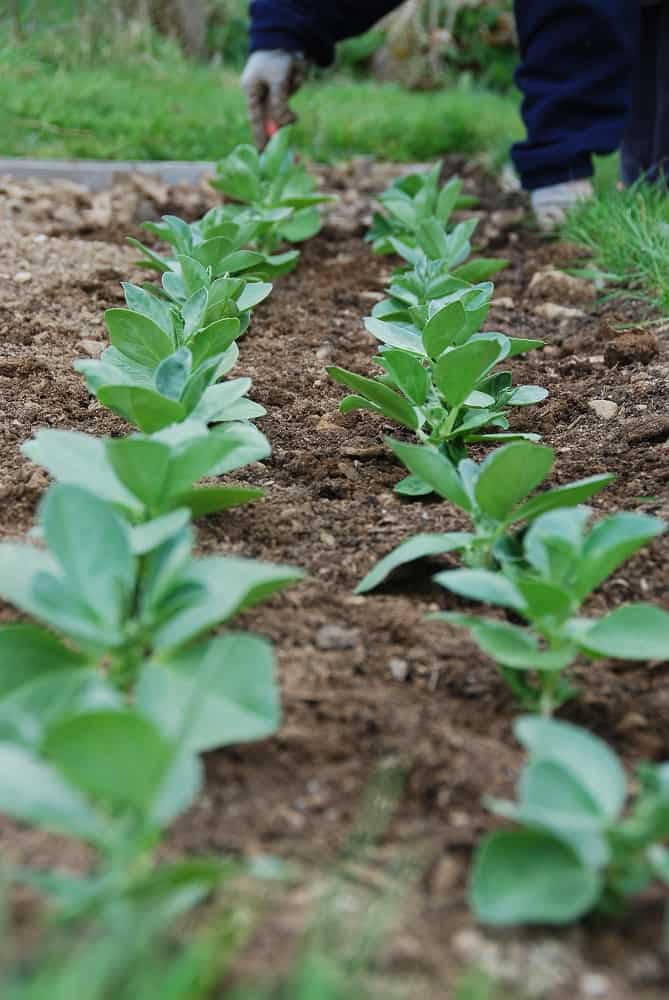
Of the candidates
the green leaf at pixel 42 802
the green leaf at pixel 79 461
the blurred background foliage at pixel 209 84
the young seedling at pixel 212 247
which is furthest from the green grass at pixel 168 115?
the green leaf at pixel 42 802

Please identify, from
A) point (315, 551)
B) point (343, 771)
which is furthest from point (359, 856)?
point (315, 551)

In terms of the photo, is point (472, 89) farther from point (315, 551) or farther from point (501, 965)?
→ point (501, 965)

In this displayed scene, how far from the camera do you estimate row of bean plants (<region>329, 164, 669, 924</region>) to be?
0.76m

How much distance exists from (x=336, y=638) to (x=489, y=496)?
0.23 metres

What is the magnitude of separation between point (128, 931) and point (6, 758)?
154 mm

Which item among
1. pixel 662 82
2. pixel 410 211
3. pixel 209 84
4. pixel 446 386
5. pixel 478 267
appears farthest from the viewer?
pixel 209 84

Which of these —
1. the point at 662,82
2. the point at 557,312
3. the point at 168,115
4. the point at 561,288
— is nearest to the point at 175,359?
the point at 557,312

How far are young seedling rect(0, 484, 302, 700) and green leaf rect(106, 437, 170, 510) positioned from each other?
7 centimetres

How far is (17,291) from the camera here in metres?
2.50

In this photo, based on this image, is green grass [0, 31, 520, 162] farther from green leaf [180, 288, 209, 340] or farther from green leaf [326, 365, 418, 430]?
green leaf [326, 365, 418, 430]

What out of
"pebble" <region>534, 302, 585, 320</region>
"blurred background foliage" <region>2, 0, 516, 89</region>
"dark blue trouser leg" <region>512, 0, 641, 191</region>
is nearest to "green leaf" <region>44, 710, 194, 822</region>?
"pebble" <region>534, 302, 585, 320</region>

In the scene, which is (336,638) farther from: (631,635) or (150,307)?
(150,307)

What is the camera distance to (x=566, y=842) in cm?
78

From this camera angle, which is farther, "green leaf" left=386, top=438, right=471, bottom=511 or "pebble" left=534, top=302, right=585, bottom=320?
"pebble" left=534, top=302, right=585, bottom=320
